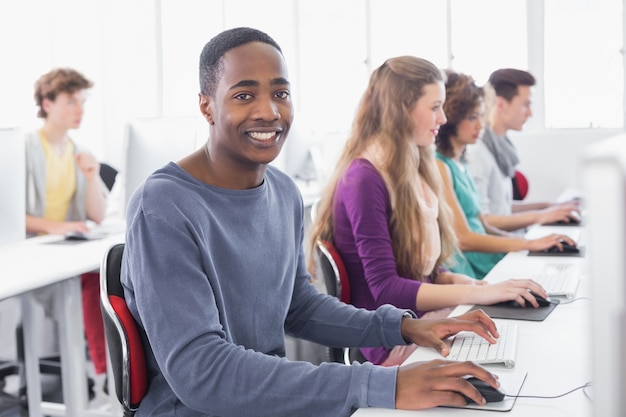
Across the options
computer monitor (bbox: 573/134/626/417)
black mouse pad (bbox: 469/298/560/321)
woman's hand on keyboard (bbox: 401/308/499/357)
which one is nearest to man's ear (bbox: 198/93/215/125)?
woman's hand on keyboard (bbox: 401/308/499/357)

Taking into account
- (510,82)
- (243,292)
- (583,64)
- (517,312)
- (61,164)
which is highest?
(583,64)

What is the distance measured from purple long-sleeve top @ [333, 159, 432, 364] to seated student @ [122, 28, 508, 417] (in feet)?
1.03

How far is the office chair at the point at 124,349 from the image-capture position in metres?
1.25

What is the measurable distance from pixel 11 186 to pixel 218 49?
4.27 ft

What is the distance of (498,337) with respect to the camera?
142 centimetres

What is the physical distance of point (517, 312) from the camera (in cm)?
169

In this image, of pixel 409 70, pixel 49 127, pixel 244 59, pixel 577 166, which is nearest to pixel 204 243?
pixel 244 59

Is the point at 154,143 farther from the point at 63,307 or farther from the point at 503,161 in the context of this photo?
the point at 503,161

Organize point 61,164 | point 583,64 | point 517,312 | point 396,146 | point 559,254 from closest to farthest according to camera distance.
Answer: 1. point 517,312
2. point 396,146
3. point 559,254
4. point 61,164
5. point 583,64

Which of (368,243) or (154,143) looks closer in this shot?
(368,243)

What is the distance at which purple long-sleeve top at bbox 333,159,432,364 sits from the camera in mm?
1814

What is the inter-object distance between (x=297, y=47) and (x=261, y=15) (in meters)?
0.41

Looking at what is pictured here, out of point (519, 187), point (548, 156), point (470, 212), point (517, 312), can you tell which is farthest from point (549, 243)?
point (548, 156)

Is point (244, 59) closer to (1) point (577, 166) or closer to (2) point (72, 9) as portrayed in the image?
(1) point (577, 166)
